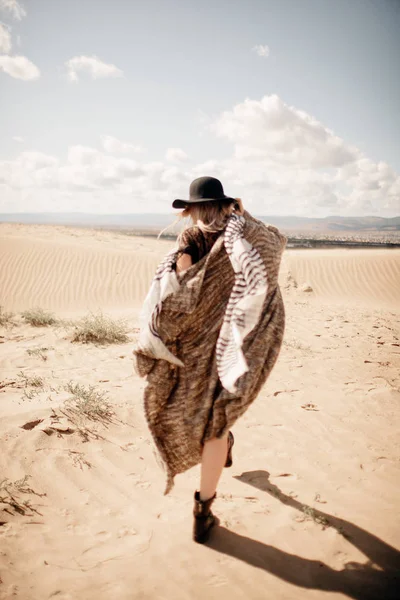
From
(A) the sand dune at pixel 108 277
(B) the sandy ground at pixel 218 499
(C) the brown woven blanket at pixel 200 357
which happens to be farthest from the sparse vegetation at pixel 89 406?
(A) the sand dune at pixel 108 277

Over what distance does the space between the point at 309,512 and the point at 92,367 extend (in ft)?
10.3

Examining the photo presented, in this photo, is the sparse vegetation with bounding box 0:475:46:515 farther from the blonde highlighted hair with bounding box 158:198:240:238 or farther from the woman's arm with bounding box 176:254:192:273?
the blonde highlighted hair with bounding box 158:198:240:238

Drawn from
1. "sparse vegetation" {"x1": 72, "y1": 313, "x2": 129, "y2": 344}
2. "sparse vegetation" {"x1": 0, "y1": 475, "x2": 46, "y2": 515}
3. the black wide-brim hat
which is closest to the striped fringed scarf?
the black wide-brim hat

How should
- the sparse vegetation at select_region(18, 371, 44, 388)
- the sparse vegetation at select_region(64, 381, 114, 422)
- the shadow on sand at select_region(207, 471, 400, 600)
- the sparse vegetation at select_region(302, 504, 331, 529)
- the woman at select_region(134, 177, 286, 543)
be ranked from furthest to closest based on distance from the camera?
1. the sparse vegetation at select_region(18, 371, 44, 388)
2. the sparse vegetation at select_region(64, 381, 114, 422)
3. the sparse vegetation at select_region(302, 504, 331, 529)
4. the woman at select_region(134, 177, 286, 543)
5. the shadow on sand at select_region(207, 471, 400, 600)

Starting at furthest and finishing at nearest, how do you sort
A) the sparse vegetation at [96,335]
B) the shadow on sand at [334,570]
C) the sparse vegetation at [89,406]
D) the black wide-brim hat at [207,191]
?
the sparse vegetation at [96,335], the sparse vegetation at [89,406], the black wide-brim hat at [207,191], the shadow on sand at [334,570]

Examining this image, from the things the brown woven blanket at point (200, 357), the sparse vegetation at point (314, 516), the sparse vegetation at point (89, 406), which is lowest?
the sparse vegetation at point (314, 516)

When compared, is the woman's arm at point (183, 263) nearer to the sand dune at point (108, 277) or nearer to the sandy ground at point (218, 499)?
the sandy ground at point (218, 499)

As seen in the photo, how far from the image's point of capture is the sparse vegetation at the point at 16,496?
1.91 m

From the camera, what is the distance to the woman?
1.64 m

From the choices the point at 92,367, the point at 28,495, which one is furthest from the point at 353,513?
the point at 92,367

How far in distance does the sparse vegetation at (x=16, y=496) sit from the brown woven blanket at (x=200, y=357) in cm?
86

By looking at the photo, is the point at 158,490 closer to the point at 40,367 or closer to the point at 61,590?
the point at 61,590

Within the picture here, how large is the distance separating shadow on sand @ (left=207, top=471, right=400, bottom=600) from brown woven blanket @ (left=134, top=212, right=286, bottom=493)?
1.54 ft

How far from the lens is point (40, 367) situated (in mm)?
4211
